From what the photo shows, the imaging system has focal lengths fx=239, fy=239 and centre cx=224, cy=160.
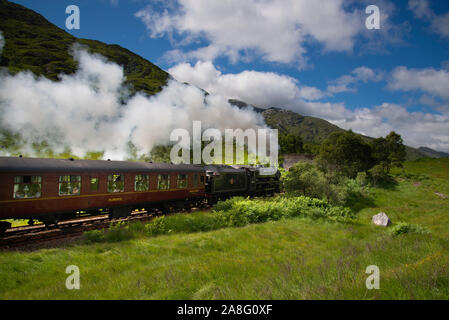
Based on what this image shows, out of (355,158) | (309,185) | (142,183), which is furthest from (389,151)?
(142,183)

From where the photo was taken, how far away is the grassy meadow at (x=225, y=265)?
4633 millimetres

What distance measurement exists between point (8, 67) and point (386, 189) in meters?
122

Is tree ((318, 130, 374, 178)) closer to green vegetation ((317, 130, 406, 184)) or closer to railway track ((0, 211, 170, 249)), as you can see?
green vegetation ((317, 130, 406, 184))

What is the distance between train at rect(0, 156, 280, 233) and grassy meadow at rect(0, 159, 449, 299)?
233cm

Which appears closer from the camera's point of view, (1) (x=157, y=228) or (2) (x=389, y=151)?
(1) (x=157, y=228)

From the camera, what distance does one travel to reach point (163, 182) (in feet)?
55.1

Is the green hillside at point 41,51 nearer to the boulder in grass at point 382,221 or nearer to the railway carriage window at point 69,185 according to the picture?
the railway carriage window at point 69,185

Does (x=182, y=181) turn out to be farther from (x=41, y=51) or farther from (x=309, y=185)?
(x=41, y=51)

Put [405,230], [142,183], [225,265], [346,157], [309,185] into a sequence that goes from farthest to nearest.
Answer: [346,157]
[309,185]
[142,183]
[405,230]
[225,265]

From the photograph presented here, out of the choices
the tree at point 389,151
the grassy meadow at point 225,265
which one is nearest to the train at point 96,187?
the grassy meadow at point 225,265

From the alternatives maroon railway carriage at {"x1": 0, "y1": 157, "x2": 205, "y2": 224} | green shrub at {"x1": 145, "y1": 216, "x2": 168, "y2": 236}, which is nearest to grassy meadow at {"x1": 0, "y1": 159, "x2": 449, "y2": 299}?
green shrub at {"x1": 145, "y1": 216, "x2": 168, "y2": 236}

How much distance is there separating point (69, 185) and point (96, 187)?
4.28 ft
